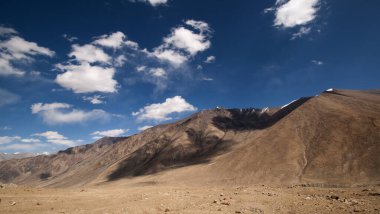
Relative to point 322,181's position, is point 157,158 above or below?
above

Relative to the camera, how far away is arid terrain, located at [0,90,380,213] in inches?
841

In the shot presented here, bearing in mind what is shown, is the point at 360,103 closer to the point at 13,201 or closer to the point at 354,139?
the point at 354,139

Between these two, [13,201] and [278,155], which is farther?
[278,155]

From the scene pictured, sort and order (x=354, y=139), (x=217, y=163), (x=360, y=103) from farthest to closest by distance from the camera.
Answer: (x=360, y=103) → (x=217, y=163) → (x=354, y=139)

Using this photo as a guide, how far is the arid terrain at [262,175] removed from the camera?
2137cm

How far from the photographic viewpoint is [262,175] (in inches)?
3098

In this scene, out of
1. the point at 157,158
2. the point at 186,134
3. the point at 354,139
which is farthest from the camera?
the point at 186,134

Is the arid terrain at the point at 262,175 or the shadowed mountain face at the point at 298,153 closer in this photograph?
the arid terrain at the point at 262,175

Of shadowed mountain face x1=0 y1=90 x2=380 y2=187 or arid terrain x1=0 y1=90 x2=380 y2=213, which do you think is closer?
arid terrain x1=0 y1=90 x2=380 y2=213

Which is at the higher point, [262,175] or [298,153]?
[298,153]

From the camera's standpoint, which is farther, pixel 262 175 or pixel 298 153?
pixel 298 153

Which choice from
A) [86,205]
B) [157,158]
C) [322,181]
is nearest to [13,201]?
[86,205]

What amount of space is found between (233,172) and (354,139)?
29585mm

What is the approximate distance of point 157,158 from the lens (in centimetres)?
14288
